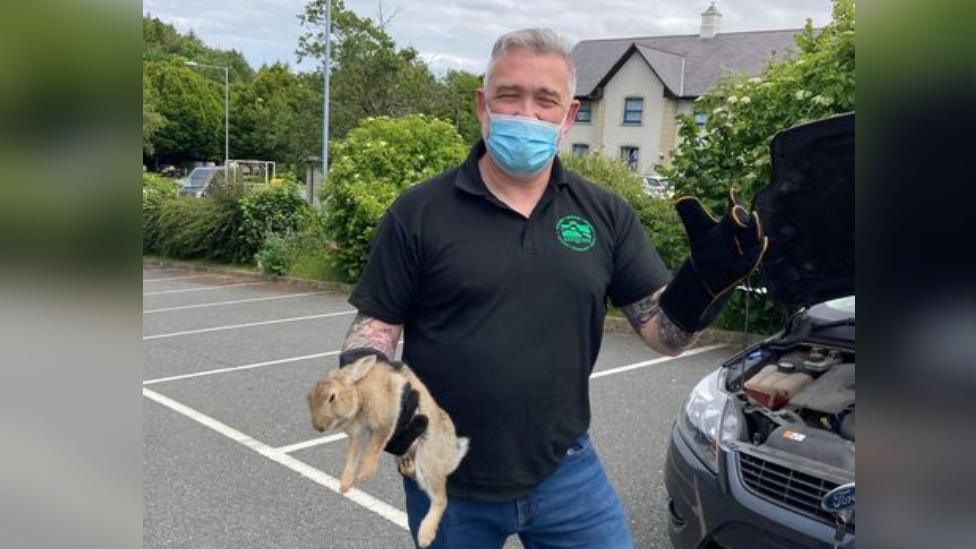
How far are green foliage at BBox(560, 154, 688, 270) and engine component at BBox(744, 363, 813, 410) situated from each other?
8.98ft

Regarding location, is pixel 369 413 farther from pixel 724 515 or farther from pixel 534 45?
pixel 724 515

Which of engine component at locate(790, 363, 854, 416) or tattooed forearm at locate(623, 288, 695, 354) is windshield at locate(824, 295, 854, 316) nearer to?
engine component at locate(790, 363, 854, 416)

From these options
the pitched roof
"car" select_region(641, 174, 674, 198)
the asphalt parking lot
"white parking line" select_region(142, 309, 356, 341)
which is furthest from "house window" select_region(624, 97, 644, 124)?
the asphalt parking lot

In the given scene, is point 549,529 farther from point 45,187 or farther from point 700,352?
point 700,352

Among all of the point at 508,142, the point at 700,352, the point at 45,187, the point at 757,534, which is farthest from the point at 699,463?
the point at 700,352

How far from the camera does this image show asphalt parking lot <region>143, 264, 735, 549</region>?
13.8ft

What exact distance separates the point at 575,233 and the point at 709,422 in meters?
1.88

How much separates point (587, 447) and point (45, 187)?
1822 mm

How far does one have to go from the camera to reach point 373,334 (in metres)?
2.03

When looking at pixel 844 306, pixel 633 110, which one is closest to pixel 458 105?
pixel 633 110

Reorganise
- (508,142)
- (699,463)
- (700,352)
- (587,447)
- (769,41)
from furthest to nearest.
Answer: (769,41) < (700,352) < (699,463) < (587,447) < (508,142)

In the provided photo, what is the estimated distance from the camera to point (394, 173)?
1320cm

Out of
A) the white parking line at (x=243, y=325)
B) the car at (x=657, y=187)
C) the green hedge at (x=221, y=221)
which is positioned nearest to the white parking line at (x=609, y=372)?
the car at (x=657, y=187)

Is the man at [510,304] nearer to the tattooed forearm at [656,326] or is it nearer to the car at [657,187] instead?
the tattooed forearm at [656,326]
